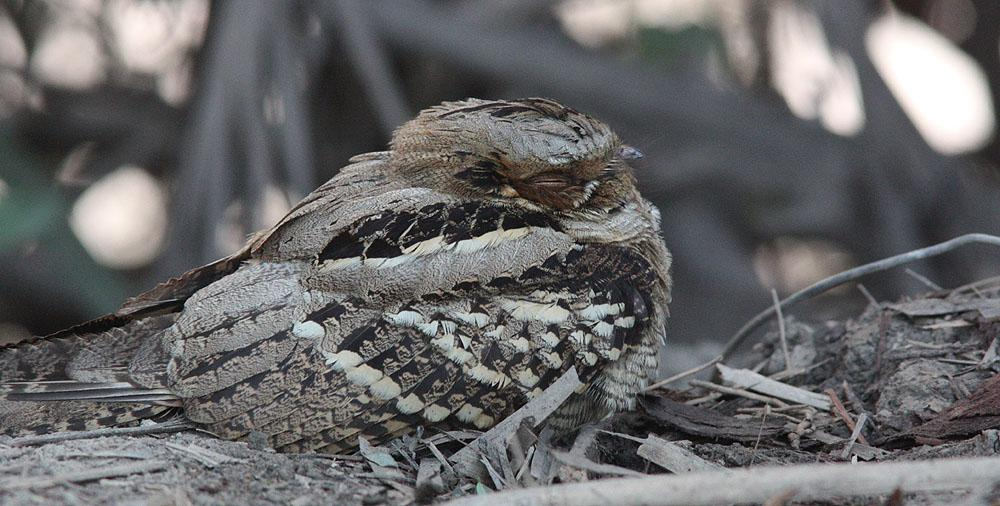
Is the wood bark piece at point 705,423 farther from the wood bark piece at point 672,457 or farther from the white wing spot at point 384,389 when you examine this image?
the white wing spot at point 384,389

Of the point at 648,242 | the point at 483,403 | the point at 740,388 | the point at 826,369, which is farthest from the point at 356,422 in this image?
the point at 826,369

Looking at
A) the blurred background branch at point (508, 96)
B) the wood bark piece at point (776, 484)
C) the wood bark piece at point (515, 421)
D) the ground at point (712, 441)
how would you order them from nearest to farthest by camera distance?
the wood bark piece at point (776, 484)
the ground at point (712, 441)
the wood bark piece at point (515, 421)
the blurred background branch at point (508, 96)

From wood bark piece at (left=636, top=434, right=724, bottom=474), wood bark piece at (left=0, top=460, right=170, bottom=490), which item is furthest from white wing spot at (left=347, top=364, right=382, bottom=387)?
wood bark piece at (left=636, top=434, right=724, bottom=474)

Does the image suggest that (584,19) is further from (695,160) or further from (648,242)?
(648,242)

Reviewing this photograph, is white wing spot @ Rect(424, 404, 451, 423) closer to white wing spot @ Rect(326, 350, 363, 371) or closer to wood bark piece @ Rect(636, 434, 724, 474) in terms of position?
white wing spot @ Rect(326, 350, 363, 371)

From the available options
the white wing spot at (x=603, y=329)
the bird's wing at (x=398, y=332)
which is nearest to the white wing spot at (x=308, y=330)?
the bird's wing at (x=398, y=332)
